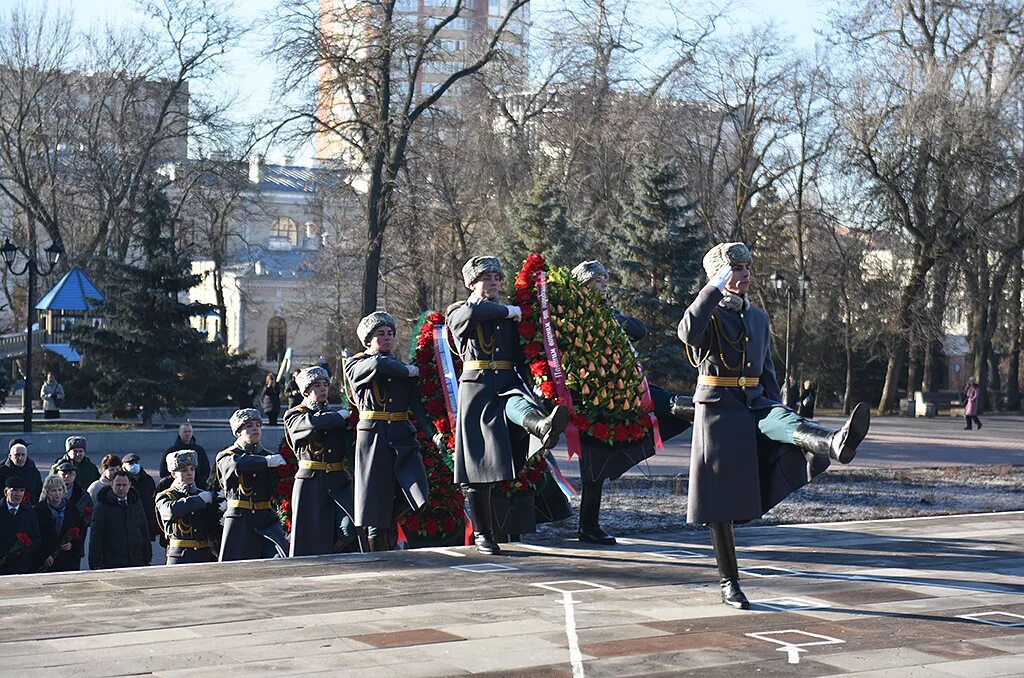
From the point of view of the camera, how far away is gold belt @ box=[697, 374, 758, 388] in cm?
782

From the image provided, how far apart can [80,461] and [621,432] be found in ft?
21.0

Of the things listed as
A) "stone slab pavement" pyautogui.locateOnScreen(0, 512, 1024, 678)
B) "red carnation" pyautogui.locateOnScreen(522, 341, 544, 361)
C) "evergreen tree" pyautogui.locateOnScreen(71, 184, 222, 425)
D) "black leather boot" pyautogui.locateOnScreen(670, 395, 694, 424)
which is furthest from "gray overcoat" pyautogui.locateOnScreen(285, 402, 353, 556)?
"evergreen tree" pyautogui.locateOnScreen(71, 184, 222, 425)

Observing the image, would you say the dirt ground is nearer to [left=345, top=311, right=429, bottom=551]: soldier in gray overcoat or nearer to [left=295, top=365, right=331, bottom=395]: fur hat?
[left=345, top=311, right=429, bottom=551]: soldier in gray overcoat

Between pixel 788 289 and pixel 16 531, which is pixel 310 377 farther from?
pixel 788 289

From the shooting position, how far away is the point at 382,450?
10.2 metres

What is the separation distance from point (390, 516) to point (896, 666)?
189 inches

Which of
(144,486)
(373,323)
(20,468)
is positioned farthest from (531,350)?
(20,468)

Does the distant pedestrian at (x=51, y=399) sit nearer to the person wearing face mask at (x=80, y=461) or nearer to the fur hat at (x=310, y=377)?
the person wearing face mask at (x=80, y=461)

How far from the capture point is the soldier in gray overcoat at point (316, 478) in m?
10.4

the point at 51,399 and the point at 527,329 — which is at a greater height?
the point at 527,329

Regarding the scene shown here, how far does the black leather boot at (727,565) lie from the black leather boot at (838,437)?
25.8 inches

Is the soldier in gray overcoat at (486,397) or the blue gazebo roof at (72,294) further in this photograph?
the blue gazebo roof at (72,294)

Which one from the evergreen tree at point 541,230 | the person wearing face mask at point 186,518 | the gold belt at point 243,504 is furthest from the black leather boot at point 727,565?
the evergreen tree at point 541,230

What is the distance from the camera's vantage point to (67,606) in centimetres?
771
